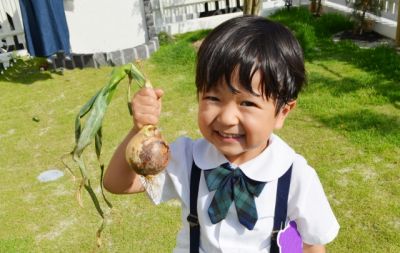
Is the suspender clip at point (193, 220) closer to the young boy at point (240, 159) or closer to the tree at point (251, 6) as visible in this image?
the young boy at point (240, 159)

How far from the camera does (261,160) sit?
1541 mm

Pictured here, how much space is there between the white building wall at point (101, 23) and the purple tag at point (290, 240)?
6.61 m

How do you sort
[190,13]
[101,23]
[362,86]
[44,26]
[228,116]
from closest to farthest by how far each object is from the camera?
[228,116]
[362,86]
[44,26]
[101,23]
[190,13]

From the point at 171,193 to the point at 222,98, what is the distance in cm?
49

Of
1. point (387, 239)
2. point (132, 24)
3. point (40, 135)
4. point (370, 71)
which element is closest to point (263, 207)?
point (387, 239)

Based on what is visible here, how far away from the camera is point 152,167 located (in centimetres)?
138

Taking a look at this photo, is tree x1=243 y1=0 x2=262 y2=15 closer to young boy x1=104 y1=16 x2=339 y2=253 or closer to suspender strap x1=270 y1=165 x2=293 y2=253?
young boy x1=104 y1=16 x2=339 y2=253

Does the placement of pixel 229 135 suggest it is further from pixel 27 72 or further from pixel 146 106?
pixel 27 72

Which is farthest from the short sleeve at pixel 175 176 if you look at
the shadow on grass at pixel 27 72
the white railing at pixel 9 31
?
the white railing at pixel 9 31

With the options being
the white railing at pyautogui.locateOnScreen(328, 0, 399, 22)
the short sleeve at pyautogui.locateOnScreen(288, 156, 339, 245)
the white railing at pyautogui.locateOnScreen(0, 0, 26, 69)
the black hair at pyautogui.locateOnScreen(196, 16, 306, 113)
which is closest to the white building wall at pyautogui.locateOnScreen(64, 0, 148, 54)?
the white railing at pyautogui.locateOnScreen(0, 0, 26, 69)

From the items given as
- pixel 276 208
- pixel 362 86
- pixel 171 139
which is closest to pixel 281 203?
pixel 276 208

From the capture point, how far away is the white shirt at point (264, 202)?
4.95 feet

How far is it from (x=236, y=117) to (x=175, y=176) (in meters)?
0.38

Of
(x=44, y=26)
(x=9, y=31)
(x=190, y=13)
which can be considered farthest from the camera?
(x=190, y=13)
